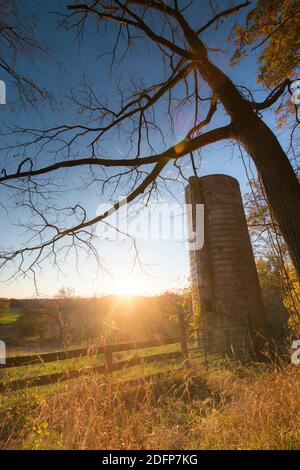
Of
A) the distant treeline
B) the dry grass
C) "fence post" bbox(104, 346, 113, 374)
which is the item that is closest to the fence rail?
"fence post" bbox(104, 346, 113, 374)

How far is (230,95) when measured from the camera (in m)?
3.05

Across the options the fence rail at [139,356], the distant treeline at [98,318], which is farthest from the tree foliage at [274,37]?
the distant treeline at [98,318]

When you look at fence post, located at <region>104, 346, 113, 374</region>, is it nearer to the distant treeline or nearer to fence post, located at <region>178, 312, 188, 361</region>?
fence post, located at <region>178, 312, 188, 361</region>

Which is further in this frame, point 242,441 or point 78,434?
point 242,441

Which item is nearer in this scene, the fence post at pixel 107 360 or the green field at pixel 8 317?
the fence post at pixel 107 360

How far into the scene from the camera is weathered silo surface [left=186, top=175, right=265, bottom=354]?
9.09 meters

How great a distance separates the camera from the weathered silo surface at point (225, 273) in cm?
909

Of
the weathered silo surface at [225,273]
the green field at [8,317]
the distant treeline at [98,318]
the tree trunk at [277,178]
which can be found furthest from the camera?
the green field at [8,317]

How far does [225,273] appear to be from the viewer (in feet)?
30.8

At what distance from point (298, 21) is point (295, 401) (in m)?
4.96

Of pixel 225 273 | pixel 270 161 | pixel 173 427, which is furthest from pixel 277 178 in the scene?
pixel 225 273

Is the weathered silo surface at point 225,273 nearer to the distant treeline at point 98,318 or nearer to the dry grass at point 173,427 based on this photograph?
the dry grass at point 173,427
